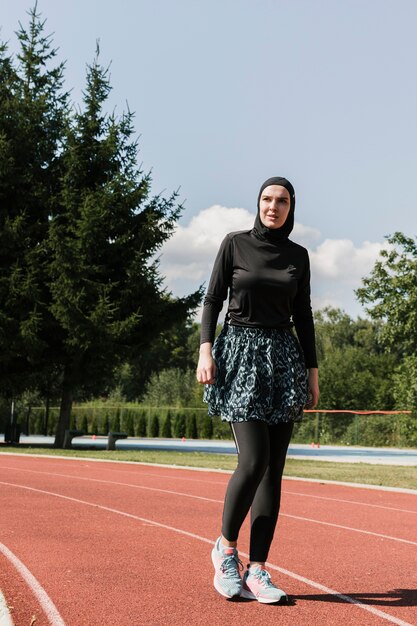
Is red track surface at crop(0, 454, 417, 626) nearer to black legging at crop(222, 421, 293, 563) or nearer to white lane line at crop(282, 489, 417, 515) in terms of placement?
white lane line at crop(282, 489, 417, 515)

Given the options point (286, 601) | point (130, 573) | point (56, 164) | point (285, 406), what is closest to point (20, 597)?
point (130, 573)

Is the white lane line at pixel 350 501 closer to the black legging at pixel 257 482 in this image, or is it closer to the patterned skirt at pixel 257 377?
the black legging at pixel 257 482

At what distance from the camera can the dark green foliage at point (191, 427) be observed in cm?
4486

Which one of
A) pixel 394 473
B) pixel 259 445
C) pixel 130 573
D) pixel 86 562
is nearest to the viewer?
pixel 259 445

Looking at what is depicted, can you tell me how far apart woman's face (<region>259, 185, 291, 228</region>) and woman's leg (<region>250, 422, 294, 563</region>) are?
3.75 feet

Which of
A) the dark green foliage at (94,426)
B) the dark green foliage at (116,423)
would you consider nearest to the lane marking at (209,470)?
the dark green foliage at (116,423)

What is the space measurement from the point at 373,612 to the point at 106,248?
80.9 feet

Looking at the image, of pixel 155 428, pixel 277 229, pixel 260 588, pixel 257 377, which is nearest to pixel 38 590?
pixel 260 588

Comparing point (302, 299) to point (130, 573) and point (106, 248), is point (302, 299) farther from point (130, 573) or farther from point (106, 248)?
point (106, 248)

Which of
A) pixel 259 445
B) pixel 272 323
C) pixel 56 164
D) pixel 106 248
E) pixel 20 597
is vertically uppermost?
pixel 56 164

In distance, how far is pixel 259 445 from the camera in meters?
4.63

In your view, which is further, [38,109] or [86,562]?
[38,109]

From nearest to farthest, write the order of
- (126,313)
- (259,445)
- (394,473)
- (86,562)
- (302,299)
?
(259,445) → (302,299) → (86,562) → (394,473) → (126,313)

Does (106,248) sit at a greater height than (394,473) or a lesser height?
greater
